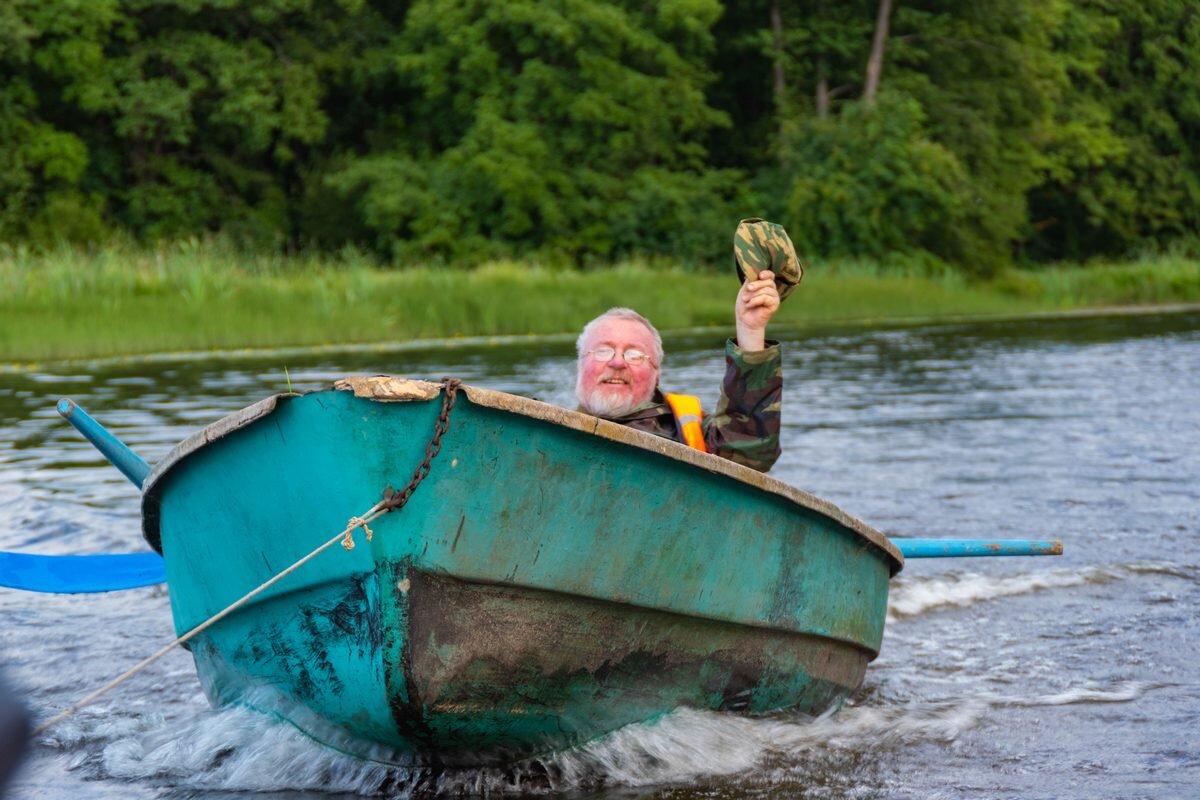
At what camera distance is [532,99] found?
114 feet

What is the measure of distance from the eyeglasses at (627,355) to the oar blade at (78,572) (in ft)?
5.42

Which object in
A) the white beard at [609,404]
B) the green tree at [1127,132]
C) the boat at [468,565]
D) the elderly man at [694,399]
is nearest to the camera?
the boat at [468,565]

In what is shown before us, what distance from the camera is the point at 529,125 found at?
1348 inches

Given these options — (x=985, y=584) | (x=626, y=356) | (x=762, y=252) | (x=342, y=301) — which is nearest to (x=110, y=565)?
(x=626, y=356)

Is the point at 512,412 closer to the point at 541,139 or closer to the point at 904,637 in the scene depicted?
the point at 904,637

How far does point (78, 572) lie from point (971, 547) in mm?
3105

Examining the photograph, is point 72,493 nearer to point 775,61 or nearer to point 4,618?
point 4,618

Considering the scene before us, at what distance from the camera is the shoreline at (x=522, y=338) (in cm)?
1869

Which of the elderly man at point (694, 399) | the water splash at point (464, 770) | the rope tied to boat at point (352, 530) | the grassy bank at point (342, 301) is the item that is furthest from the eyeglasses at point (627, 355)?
the grassy bank at point (342, 301)

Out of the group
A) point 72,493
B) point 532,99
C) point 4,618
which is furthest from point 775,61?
point 4,618

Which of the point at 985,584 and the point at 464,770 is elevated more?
the point at 464,770

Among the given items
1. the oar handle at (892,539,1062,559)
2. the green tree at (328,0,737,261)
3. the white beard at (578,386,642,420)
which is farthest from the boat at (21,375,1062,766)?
the green tree at (328,0,737,261)

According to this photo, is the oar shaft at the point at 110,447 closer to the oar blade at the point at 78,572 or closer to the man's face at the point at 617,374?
the oar blade at the point at 78,572

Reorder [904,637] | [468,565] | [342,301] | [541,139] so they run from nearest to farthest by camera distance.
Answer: [468,565]
[904,637]
[342,301]
[541,139]
